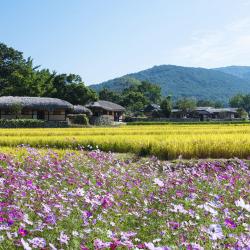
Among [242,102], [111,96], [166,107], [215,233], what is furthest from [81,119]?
[242,102]

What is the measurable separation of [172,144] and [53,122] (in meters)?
30.1

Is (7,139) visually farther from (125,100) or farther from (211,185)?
(125,100)

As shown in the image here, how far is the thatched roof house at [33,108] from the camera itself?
4534 cm

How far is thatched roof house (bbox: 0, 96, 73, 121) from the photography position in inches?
1785

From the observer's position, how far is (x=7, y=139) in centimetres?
1766

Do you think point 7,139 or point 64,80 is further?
point 64,80

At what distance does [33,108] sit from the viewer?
46.6 meters

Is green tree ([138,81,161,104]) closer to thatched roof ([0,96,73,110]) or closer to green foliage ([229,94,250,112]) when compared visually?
green foliage ([229,94,250,112])

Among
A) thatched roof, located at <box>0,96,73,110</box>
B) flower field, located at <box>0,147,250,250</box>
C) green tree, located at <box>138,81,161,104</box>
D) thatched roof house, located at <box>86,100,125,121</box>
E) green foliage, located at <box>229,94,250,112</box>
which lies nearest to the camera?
flower field, located at <box>0,147,250,250</box>

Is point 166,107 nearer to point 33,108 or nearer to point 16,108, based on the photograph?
point 33,108

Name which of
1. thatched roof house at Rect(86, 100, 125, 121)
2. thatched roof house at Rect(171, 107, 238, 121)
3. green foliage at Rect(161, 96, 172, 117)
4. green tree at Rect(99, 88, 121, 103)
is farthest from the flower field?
thatched roof house at Rect(171, 107, 238, 121)

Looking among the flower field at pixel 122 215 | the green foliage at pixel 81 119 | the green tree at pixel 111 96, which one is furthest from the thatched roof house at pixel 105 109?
the flower field at pixel 122 215

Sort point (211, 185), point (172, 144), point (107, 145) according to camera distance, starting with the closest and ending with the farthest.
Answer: point (211, 185) < point (172, 144) < point (107, 145)

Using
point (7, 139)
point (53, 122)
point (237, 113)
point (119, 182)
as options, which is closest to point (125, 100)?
point (237, 113)
